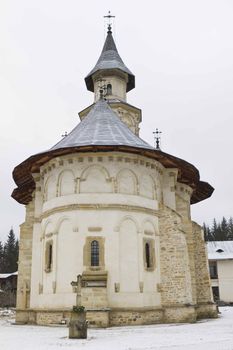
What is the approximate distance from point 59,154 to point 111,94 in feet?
41.7

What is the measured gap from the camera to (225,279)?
43.1 m

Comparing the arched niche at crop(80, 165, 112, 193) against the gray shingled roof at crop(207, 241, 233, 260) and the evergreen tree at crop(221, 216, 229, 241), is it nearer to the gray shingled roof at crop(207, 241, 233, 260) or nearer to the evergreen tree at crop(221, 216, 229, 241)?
the gray shingled roof at crop(207, 241, 233, 260)

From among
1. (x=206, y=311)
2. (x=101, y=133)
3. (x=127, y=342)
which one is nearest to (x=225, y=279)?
(x=206, y=311)

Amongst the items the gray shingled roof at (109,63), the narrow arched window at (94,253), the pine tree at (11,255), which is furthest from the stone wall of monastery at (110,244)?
the pine tree at (11,255)

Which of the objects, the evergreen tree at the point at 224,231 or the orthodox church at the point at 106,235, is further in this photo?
the evergreen tree at the point at 224,231

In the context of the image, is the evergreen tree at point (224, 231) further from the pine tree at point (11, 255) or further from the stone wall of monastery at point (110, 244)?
the stone wall of monastery at point (110, 244)

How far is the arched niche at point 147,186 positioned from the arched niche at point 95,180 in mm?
1544

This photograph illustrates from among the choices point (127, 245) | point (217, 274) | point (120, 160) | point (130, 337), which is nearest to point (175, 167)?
point (120, 160)

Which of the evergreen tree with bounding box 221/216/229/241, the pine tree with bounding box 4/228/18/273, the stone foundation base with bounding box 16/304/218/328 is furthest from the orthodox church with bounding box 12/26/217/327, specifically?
the evergreen tree with bounding box 221/216/229/241

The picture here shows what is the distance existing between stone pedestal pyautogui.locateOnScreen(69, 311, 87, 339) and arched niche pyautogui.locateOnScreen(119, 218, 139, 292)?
5.00 metres

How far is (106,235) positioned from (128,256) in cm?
124

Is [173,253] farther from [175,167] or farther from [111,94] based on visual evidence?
[111,94]

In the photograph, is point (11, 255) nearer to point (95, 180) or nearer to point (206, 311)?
point (206, 311)

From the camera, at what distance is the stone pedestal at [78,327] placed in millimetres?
11688
